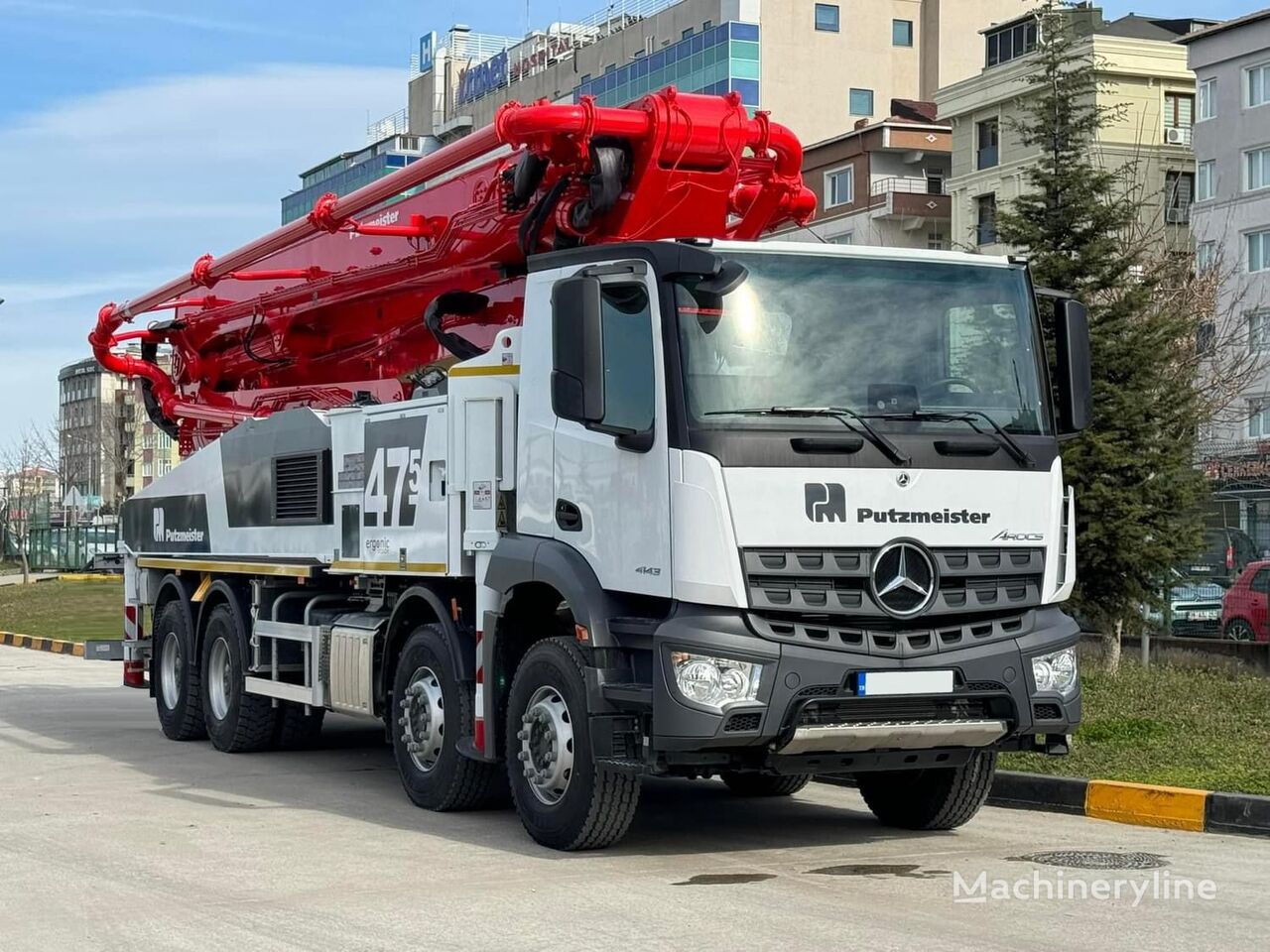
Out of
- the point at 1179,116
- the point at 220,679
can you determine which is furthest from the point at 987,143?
the point at 220,679

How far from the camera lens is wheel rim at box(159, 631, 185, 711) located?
14.9m

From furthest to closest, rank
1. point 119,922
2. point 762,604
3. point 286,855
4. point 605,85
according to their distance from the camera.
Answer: point 605,85 → point 286,855 → point 762,604 → point 119,922

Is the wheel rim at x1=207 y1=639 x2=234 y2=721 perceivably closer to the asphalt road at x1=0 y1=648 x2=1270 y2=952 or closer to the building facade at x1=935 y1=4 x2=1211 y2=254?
the asphalt road at x1=0 y1=648 x2=1270 y2=952

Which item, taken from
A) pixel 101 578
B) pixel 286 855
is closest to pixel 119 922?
pixel 286 855

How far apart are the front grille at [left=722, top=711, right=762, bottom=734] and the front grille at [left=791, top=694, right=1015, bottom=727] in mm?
188

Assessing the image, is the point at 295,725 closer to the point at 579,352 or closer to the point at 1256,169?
the point at 579,352

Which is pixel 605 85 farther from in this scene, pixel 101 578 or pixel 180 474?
pixel 180 474

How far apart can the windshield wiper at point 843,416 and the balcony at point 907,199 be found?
52237 mm

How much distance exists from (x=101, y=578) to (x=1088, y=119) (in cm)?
4612

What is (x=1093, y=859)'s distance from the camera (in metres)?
8.72

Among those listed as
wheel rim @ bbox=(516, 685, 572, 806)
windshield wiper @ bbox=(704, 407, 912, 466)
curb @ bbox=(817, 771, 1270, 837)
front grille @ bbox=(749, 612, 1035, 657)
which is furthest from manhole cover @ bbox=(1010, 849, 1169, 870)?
wheel rim @ bbox=(516, 685, 572, 806)

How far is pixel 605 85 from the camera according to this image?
75000 mm

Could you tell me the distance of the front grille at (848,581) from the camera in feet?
27.5

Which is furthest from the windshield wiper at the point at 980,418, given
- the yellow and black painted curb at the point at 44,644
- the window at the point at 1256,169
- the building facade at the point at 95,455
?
the building facade at the point at 95,455
